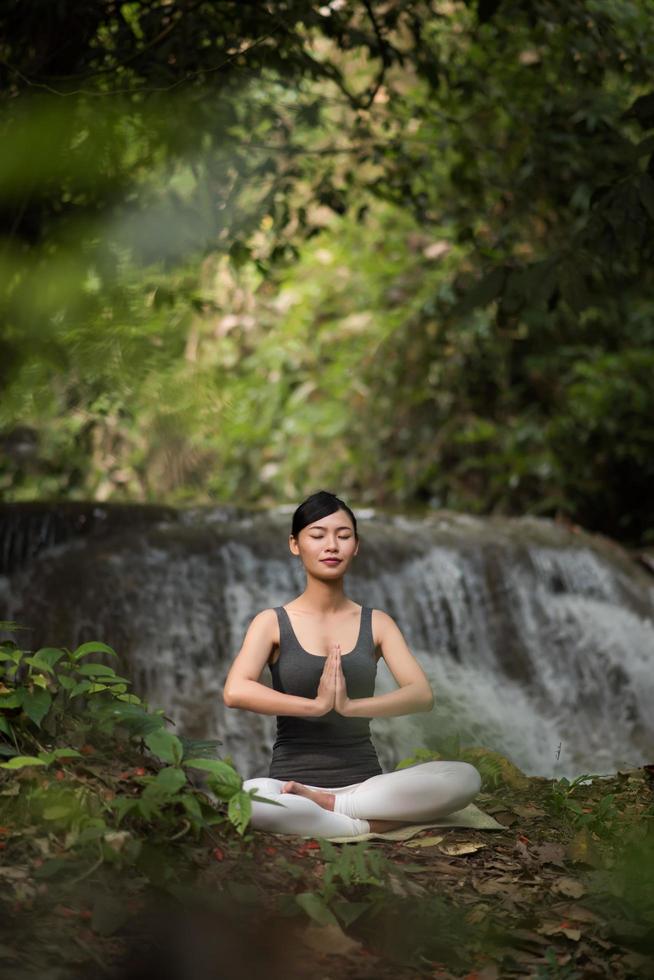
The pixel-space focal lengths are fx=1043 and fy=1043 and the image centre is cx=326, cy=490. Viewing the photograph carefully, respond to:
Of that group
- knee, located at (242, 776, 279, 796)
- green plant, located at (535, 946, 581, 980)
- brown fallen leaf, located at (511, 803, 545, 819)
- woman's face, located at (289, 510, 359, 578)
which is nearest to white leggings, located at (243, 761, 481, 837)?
knee, located at (242, 776, 279, 796)

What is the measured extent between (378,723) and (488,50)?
458 centimetres

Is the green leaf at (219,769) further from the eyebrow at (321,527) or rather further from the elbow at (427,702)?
the eyebrow at (321,527)

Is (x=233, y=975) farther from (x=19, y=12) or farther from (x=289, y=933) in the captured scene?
(x=19, y=12)

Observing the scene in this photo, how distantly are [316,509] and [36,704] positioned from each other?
3.26 ft

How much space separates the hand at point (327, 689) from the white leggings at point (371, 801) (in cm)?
30

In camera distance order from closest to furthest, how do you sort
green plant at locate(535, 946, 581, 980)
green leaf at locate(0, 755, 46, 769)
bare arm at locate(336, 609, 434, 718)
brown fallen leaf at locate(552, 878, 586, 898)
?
green plant at locate(535, 946, 581, 980) → green leaf at locate(0, 755, 46, 769) → brown fallen leaf at locate(552, 878, 586, 898) → bare arm at locate(336, 609, 434, 718)

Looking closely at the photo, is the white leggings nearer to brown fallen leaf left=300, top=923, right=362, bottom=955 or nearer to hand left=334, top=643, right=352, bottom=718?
hand left=334, top=643, right=352, bottom=718

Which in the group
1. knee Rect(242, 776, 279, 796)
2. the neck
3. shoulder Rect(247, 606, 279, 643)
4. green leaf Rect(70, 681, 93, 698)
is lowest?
knee Rect(242, 776, 279, 796)

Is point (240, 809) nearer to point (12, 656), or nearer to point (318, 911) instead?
point (318, 911)

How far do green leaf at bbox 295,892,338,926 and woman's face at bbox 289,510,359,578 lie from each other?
98 centimetres

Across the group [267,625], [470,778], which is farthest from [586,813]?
[267,625]

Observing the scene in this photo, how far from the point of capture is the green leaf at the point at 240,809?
2.73 meters

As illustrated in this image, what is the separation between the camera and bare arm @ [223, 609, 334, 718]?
2.89m

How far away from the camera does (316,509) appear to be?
10.5 feet
